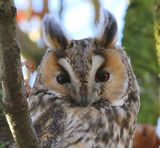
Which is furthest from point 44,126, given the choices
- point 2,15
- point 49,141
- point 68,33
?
point 2,15

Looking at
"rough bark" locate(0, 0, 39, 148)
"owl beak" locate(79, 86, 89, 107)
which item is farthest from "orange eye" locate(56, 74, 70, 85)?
"rough bark" locate(0, 0, 39, 148)

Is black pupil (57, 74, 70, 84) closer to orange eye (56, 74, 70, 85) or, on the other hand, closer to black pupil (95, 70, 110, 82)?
orange eye (56, 74, 70, 85)

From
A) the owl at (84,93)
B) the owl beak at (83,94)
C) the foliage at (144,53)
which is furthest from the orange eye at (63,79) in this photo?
the foliage at (144,53)

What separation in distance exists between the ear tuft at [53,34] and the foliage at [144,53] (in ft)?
4.00

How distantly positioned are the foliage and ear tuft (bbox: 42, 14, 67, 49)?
4.00ft

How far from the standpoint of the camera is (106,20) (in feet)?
9.97

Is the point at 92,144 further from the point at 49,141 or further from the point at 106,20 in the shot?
the point at 106,20

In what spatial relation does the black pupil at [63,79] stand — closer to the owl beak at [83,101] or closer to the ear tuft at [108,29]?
the owl beak at [83,101]

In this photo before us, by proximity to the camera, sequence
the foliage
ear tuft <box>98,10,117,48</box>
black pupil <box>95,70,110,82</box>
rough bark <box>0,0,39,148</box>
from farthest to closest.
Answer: the foliage, ear tuft <box>98,10,117,48</box>, black pupil <box>95,70,110,82</box>, rough bark <box>0,0,39,148</box>

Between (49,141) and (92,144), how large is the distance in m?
Result: 0.23

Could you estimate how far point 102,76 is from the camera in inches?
110

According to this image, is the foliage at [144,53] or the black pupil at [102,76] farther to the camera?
the foliage at [144,53]

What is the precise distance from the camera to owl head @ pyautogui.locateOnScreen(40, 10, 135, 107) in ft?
8.79

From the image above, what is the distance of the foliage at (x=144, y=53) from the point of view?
400cm
